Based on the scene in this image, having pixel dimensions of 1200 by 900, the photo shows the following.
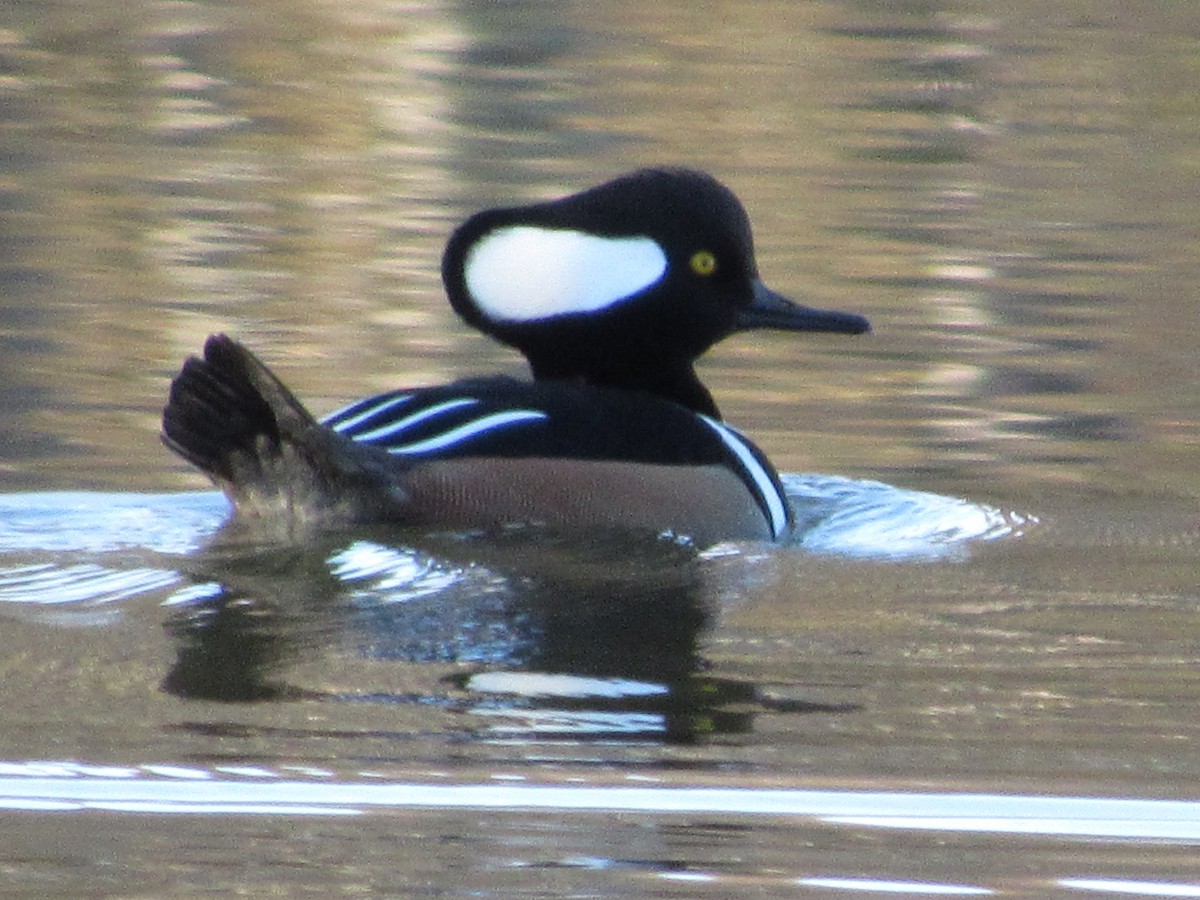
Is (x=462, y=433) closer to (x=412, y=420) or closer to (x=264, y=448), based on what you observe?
(x=412, y=420)

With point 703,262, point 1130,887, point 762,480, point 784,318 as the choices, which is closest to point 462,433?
point 762,480

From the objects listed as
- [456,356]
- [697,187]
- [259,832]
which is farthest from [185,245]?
[259,832]

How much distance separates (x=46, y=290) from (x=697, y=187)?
4.16 meters

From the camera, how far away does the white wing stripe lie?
20.1 ft

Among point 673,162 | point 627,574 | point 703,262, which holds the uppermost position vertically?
point 703,262

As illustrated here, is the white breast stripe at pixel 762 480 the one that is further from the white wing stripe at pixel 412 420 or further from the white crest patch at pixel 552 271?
the white wing stripe at pixel 412 420

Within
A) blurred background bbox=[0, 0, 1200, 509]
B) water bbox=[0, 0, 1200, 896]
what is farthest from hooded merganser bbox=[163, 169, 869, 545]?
blurred background bbox=[0, 0, 1200, 509]

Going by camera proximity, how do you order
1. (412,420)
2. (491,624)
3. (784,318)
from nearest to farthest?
1. (491,624)
2. (412,420)
3. (784,318)

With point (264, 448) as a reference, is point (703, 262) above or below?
above

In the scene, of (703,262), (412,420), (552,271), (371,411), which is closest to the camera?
(412,420)

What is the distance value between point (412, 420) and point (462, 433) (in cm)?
14

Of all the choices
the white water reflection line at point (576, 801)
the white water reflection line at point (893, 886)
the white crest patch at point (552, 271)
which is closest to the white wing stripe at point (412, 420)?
the white crest patch at point (552, 271)

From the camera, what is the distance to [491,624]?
5.39m

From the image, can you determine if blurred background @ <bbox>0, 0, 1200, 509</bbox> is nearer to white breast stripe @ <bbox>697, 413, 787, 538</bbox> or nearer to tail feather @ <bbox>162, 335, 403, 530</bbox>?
white breast stripe @ <bbox>697, 413, 787, 538</bbox>
